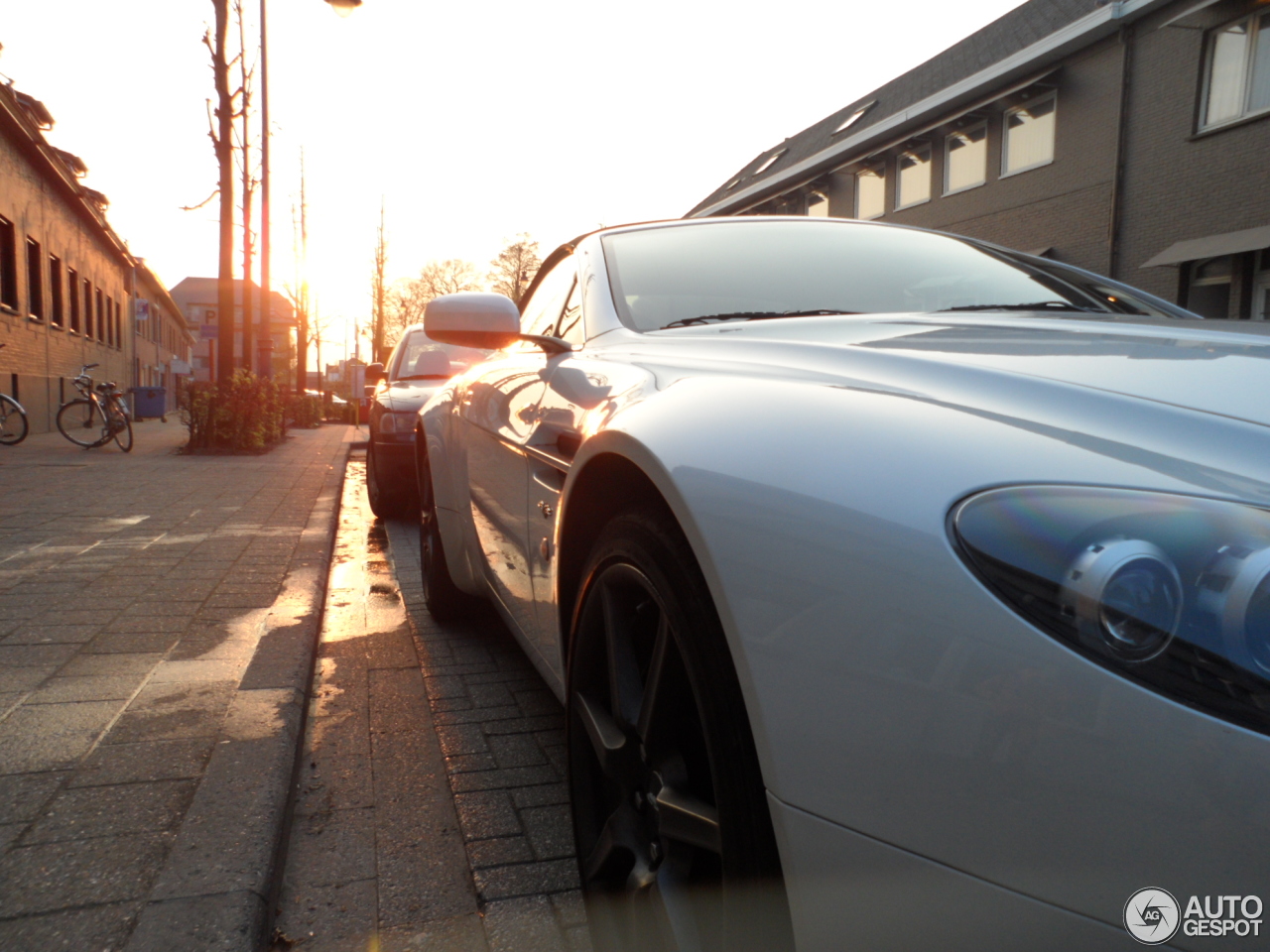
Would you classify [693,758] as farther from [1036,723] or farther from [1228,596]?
[1228,596]

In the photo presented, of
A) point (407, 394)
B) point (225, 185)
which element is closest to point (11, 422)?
point (225, 185)

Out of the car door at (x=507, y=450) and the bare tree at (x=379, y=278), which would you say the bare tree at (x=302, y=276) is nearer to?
the bare tree at (x=379, y=278)

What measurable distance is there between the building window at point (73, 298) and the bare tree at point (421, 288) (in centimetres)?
2059

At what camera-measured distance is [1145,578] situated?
88 cm

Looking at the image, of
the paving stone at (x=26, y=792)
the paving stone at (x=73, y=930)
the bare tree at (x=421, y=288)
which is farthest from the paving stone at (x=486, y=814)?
the bare tree at (x=421, y=288)

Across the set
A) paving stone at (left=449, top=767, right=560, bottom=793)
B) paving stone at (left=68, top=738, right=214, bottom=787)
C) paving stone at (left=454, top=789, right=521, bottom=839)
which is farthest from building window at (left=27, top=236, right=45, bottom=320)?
paving stone at (left=454, top=789, right=521, bottom=839)

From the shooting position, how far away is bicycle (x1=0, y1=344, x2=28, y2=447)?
13720 mm

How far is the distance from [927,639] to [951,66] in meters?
25.1

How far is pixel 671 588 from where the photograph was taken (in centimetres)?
135

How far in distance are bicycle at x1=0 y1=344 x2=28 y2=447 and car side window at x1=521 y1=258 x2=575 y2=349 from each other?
41.1ft

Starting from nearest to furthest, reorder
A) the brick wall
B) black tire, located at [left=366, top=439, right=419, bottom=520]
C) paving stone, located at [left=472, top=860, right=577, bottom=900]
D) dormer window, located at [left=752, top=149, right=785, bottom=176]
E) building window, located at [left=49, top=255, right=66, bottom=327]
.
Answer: paving stone, located at [left=472, top=860, right=577, bottom=900] < black tire, located at [left=366, top=439, right=419, bottom=520] < the brick wall < building window, located at [left=49, top=255, right=66, bottom=327] < dormer window, located at [left=752, top=149, right=785, bottom=176]

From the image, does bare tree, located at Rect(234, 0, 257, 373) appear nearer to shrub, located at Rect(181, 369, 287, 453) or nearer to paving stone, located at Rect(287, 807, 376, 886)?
shrub, located at Rect(181, 369, 287, 453)

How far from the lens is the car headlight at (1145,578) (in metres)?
0.83

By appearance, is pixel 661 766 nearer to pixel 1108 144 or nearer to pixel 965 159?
pixel 1108 144
